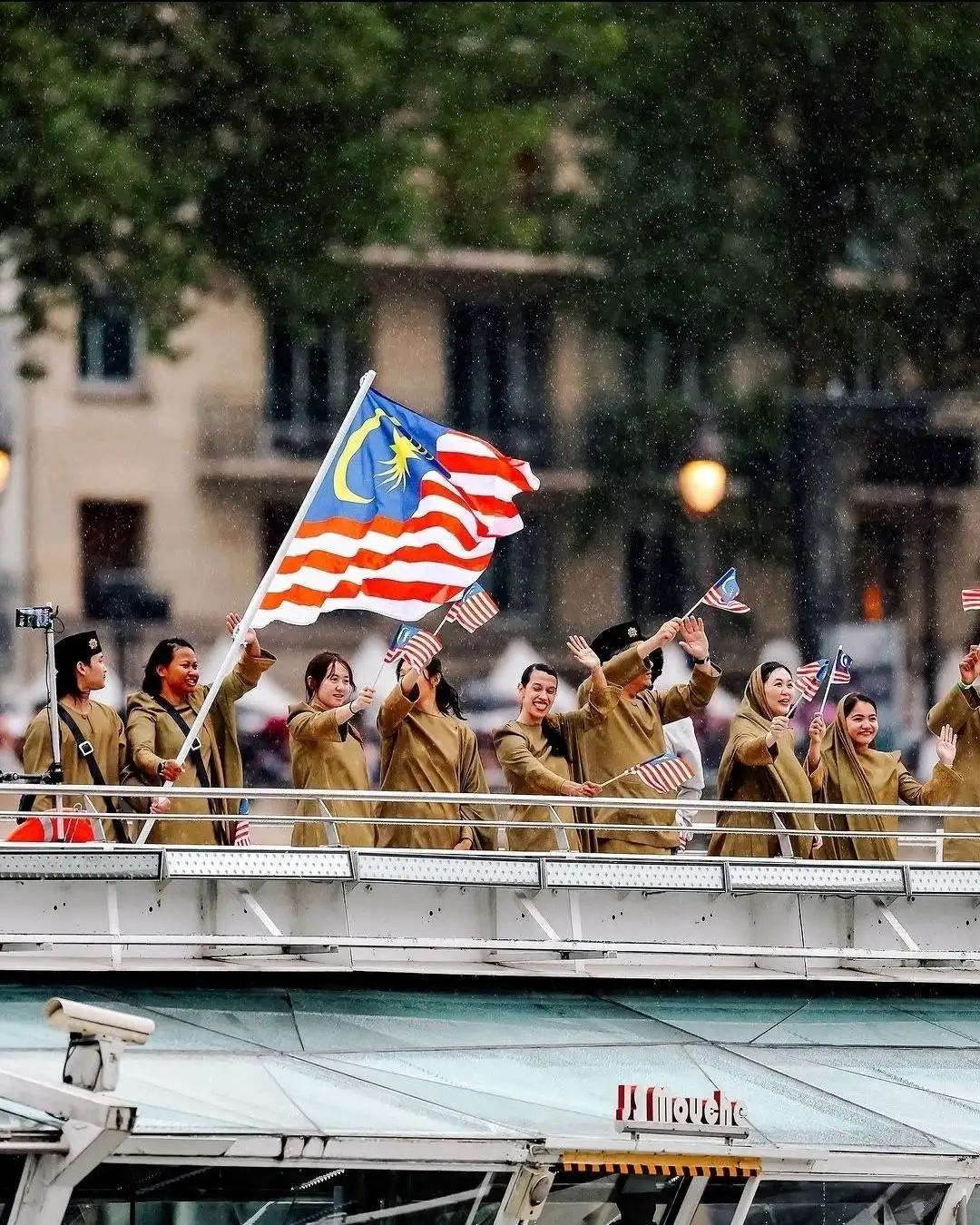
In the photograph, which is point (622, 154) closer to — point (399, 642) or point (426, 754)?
point (426, 754)

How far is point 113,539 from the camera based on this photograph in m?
33.9

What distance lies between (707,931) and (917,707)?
63.6 feet

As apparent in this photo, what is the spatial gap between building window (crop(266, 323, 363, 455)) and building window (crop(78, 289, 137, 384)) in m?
1.76

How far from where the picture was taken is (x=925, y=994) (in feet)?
42.4

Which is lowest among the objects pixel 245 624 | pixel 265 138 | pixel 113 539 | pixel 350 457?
pixel 245 624

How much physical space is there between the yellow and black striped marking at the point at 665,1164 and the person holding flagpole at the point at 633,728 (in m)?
2.85

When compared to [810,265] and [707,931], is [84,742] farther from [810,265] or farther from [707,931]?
[810,265]

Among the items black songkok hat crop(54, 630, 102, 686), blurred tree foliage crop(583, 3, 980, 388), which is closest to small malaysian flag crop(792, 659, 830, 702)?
black songkok hat crop(54, 630, 102, 686)

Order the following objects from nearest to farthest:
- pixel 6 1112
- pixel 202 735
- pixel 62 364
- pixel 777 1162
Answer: pixel 6 1112, pixel 777 1162, pixel 202 735, pixel 62 364

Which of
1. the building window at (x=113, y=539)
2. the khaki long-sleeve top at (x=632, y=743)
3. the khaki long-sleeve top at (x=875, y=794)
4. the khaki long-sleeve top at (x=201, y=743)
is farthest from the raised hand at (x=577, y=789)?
the building window at (x=113, y=539)

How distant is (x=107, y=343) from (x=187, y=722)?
2111 cm

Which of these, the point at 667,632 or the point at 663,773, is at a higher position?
the point at 667,632

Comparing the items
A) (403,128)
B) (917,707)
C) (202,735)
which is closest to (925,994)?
(202,735)

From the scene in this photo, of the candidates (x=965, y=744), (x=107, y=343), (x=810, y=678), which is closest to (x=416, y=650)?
(x=810, y=678)
